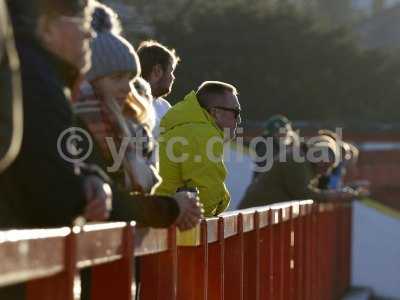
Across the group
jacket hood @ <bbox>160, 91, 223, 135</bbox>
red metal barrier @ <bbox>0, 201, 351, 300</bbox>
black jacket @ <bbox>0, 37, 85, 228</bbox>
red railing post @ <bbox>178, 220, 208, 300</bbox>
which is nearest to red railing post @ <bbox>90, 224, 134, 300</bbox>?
red metal barrier @ <bbox>0, 201, 351, 300</bbox>

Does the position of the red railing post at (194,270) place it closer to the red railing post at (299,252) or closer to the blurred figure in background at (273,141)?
the red railing post at (299,252)

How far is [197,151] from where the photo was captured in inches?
270

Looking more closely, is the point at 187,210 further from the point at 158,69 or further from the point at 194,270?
the point at 158,69

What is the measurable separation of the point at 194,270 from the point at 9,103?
256 centimetres

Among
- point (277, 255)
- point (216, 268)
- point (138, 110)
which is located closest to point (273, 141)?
point (277, 255)

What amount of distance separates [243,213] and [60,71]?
3.31 m

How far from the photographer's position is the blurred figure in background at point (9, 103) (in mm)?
3088

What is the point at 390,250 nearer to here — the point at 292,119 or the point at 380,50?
the point at 292,119

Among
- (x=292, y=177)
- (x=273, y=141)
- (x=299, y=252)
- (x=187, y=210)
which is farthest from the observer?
(x=273, y=141)

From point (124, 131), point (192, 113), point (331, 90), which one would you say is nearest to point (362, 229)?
point (192, 113)

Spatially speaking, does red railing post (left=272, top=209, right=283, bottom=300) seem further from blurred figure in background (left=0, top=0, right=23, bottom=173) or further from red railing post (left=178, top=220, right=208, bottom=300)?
blurred figure in background (left=0, top=0, right=23, bottom=173)

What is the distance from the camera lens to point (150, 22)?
3834 cm

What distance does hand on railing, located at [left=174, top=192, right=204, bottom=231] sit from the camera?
15.0 ft

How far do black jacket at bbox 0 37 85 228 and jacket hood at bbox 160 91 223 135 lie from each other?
132 inches
